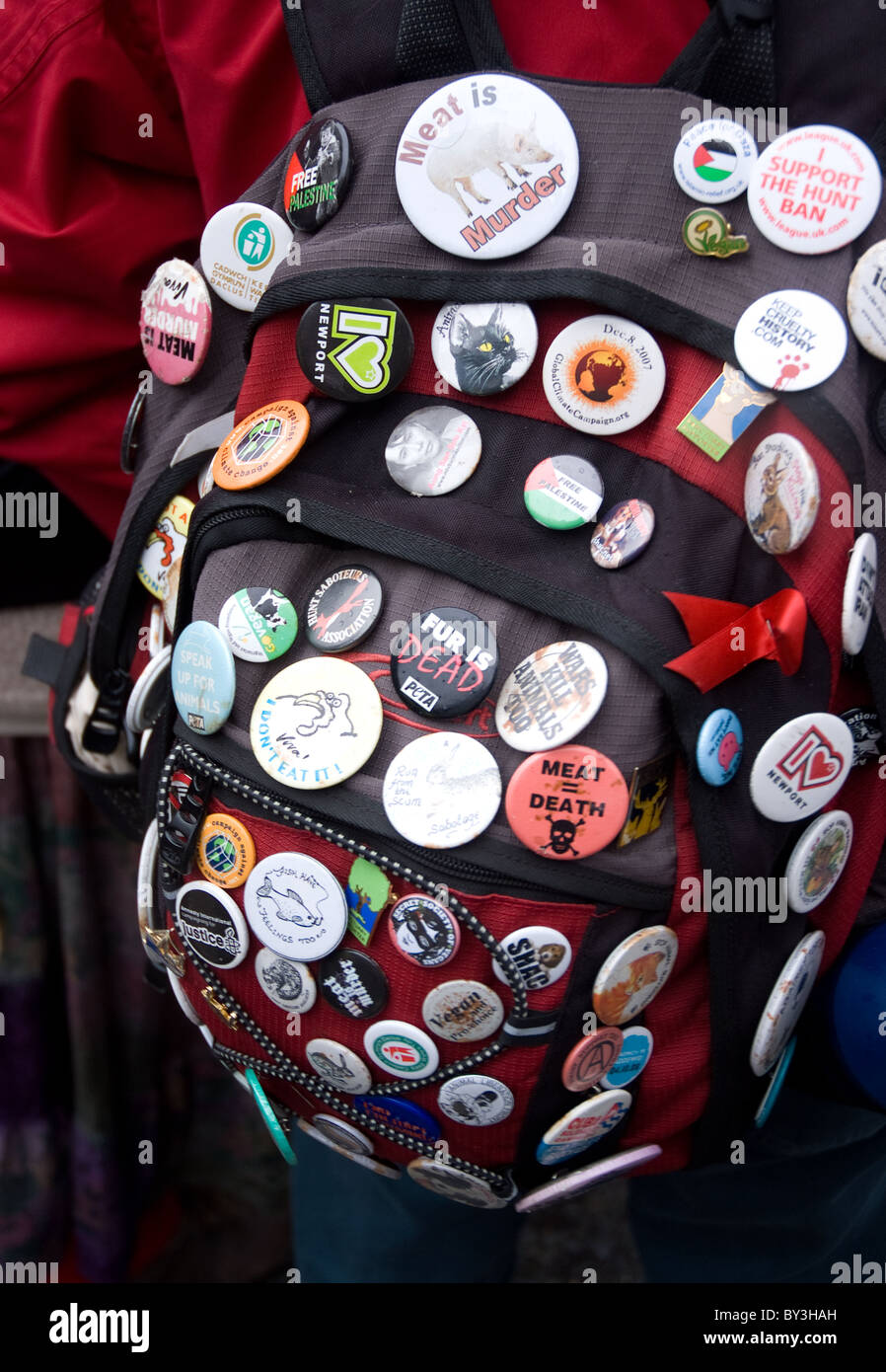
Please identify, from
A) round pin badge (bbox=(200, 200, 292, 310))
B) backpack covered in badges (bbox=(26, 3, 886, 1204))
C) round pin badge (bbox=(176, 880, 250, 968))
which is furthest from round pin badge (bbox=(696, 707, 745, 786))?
round pin badge (bbox=(200, 200, 292, 310))

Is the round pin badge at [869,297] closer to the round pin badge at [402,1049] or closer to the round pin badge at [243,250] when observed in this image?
the round pin badge at [243,250]

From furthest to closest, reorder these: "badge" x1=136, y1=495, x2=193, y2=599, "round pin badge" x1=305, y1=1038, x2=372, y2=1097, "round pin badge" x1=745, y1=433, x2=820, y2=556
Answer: "badge" x1=136, y1=495, x2=193, y2=599 < "round pin badge" x1=305, y1=1038, x2=372, y2=1097 < "round pin badge" x1=745, y1=433, x2=820, y2=556

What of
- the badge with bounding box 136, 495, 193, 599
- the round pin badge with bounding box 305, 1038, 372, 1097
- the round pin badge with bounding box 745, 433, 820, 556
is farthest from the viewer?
the badge with bounding box 136, 495, 193, 599

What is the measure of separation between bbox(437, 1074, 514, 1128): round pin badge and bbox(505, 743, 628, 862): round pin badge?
0.17 meters

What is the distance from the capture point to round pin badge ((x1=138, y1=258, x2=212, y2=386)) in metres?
0.80

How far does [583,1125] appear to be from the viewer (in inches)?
28.2

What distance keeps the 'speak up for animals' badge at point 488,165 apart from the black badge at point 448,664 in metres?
0.22

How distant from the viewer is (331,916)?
681 millimetres

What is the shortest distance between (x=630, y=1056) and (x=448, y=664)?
28cm

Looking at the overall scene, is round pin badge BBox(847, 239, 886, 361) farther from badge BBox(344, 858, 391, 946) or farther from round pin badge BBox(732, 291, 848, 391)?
badge BBox(344, 858, 391, 946)

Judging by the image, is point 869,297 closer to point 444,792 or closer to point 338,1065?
point 444,792

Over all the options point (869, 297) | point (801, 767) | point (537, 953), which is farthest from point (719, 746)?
point (869, 297)

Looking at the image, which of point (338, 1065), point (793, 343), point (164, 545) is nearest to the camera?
point (793, 343)

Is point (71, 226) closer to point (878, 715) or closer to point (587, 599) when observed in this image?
point (587, 599)
